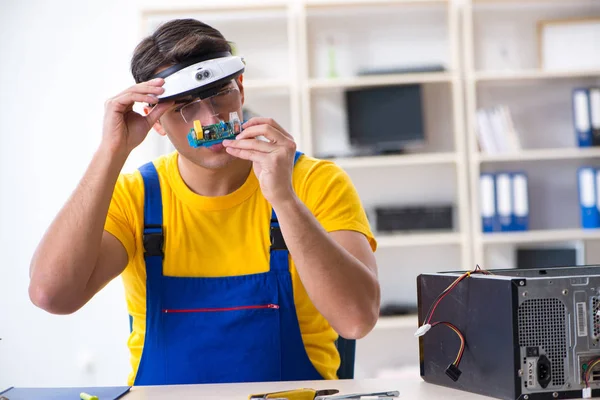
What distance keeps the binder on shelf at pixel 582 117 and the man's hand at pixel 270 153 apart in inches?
113

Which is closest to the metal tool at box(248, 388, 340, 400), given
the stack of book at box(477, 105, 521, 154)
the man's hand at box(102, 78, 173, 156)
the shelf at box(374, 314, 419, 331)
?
the man's hand at box(102, 78, 173, 156)

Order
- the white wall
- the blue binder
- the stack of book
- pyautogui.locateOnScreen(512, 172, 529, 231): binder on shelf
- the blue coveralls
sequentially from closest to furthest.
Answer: the blue binder, the blue coveralls, pyautogui.locateOnScreen(512, 172, 529, 231): binder on shelf, the stack of book, the white wall

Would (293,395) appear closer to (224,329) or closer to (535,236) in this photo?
(224,329)

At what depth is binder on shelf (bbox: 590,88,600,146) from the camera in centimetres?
404

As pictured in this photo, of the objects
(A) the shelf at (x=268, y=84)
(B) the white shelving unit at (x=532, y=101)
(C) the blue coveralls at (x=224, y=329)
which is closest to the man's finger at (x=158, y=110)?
(C) the blue coveralls at (x=224, y=329)

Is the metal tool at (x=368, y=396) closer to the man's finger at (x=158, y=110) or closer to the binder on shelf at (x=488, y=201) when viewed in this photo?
the man's finger at (x=158, y=110)

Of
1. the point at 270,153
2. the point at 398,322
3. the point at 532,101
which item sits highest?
the point at 532,101

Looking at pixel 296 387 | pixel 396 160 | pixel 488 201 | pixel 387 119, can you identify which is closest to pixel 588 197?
pixel 488 201

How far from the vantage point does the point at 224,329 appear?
1736 mm

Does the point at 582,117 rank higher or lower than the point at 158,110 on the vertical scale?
higher

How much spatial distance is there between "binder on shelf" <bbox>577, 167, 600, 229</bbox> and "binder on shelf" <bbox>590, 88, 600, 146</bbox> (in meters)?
0.17

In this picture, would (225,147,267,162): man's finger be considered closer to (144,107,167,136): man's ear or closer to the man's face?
the man's face

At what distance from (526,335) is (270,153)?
64 cm

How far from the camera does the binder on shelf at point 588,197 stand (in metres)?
4.09
